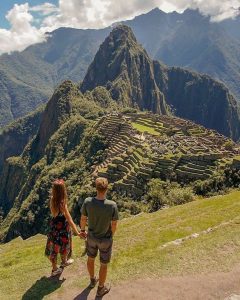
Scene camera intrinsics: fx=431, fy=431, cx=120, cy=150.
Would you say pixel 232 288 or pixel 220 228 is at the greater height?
pixel 232 288

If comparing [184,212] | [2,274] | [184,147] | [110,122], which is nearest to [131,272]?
[2,274]

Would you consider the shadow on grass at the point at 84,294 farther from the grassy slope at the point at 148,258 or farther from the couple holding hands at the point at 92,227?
the grassy slope at the point at 148,258

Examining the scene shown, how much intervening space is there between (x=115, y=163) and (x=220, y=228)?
3207 inches

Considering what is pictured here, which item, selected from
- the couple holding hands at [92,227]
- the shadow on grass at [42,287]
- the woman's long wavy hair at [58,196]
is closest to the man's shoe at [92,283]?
the couple holding hands at [92,227]

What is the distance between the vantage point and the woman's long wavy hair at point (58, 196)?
1467 cm

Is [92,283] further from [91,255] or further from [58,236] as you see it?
[58,236]

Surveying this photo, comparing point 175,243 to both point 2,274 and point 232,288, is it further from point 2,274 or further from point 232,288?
point 2,274

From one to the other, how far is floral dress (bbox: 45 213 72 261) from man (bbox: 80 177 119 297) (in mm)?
1530

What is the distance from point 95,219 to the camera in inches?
546

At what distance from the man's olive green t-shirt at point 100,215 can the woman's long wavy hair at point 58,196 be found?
1242mm

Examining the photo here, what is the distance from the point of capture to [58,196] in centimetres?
1496

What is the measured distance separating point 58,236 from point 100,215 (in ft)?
9.45

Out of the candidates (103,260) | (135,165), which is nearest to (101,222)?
(103,260)

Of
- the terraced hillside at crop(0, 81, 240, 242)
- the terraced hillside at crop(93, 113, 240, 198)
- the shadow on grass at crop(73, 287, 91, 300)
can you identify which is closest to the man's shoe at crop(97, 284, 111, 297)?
the shadow on grass at crop(73, 287, 91, 300)
